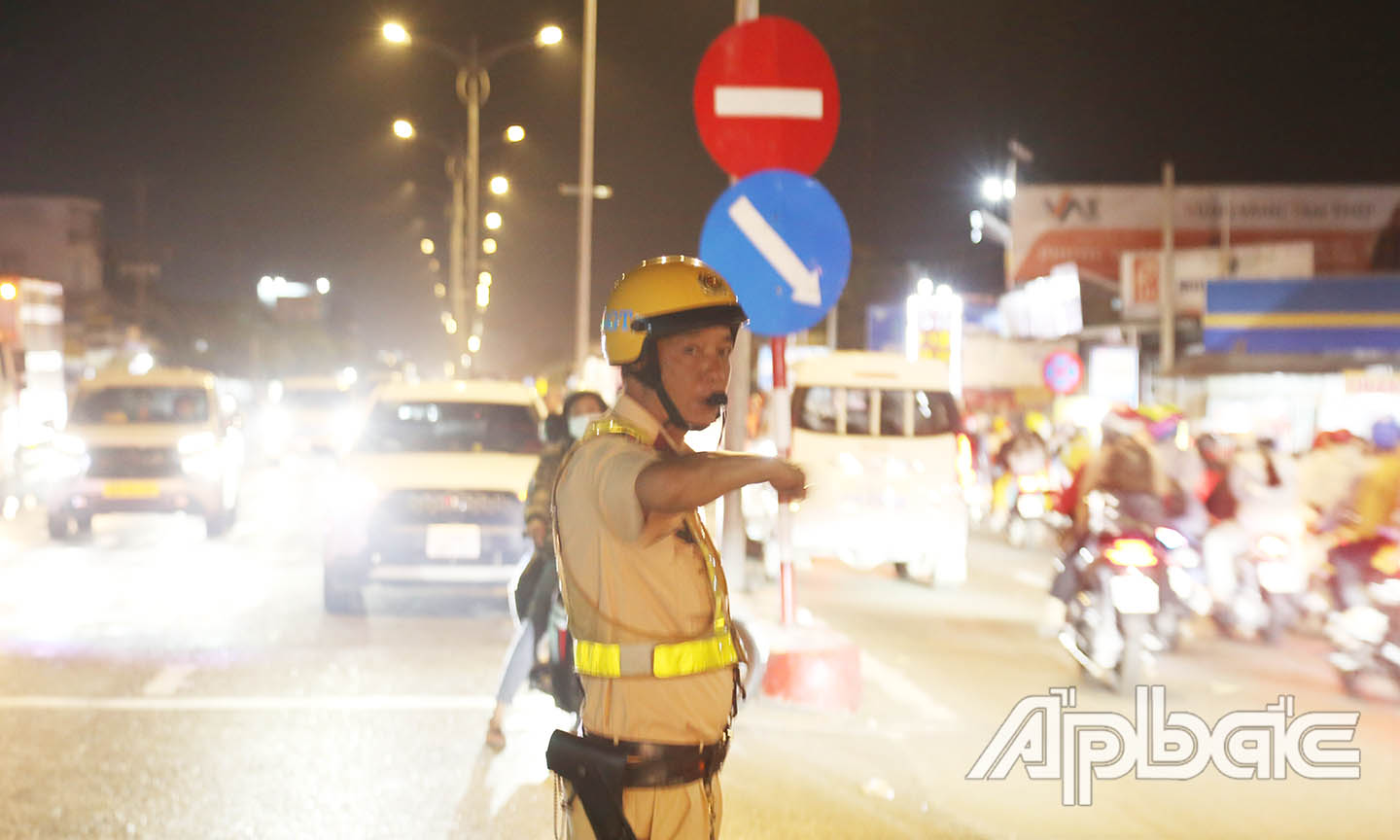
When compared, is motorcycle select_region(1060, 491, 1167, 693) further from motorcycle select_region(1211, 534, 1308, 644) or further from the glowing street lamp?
the glowing street lamp

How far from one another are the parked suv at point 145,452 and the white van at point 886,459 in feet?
24.8

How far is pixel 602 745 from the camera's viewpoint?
323cm

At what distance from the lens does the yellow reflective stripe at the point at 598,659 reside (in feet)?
10.5

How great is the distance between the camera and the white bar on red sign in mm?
8227

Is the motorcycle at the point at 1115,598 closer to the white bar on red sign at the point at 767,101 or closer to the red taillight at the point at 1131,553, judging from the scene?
the red taillight at the point at 1131,553

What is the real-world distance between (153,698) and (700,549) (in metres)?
6.63

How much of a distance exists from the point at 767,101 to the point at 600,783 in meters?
5.61

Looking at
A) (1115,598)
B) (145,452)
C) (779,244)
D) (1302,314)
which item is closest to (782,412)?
(779,244)

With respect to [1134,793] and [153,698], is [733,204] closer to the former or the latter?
[1134,793]

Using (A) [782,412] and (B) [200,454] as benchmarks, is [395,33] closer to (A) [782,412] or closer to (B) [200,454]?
(B) [200,454]

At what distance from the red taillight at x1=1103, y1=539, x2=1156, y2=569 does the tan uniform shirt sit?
6.59 meters

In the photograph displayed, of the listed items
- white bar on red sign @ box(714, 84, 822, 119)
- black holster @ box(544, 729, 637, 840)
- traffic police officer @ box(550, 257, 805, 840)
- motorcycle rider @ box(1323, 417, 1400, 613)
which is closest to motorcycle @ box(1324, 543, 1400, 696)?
motorcycle rider @ box(1323, 417, 1400, 613)

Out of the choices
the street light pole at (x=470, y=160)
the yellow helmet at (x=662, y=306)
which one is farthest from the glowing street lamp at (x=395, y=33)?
the yellow helmet at (x=662, y=306)

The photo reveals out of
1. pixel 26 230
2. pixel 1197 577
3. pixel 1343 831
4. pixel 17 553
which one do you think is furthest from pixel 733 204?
pixel 26 230
